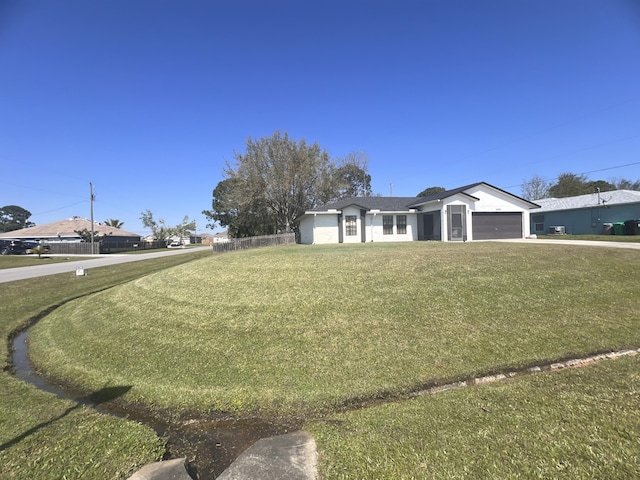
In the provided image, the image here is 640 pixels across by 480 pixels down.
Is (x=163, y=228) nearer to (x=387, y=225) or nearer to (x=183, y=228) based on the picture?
(x=183, y=228)

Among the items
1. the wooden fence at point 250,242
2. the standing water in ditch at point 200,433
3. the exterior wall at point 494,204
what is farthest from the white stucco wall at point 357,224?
the standing water in ditch at point 200,433

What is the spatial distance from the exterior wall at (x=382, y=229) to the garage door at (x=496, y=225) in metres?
4.23

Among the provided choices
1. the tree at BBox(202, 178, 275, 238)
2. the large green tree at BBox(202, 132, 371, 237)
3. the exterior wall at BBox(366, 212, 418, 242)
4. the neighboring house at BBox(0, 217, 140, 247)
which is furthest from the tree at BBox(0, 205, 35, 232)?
the exterior wall at BBox(366, 212, 418, 242)

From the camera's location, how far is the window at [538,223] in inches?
1337

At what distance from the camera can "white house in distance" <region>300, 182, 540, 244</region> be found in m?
22.7

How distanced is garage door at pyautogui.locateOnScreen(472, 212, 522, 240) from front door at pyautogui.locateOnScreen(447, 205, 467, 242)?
1.11 meters

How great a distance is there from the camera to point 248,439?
3.65 meters

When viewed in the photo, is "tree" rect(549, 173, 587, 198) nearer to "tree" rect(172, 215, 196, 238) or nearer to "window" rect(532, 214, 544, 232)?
"window" rect(532, 214, 544, 232)

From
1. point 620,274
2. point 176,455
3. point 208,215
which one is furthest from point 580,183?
point 176,455

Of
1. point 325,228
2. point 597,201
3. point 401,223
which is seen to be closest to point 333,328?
point 325,228

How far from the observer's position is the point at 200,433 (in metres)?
3.84

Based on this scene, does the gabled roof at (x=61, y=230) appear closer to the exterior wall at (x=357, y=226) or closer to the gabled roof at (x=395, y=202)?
the gabled roof at (x=395, y=202)

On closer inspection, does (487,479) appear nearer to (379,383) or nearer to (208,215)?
(379,383)

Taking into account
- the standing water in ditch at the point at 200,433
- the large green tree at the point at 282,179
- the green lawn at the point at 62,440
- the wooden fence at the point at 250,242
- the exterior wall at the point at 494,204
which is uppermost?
the large green tree at the point at 282,179
